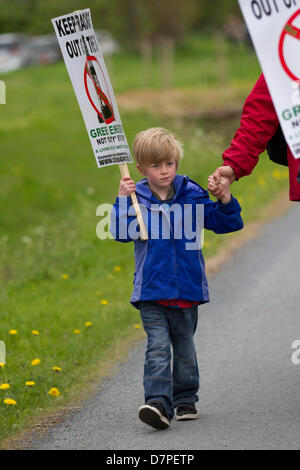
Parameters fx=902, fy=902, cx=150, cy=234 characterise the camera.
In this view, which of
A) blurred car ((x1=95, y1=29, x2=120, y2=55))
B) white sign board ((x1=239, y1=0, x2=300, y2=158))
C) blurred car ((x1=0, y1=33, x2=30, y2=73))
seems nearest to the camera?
white sign board ((x1=239, y1=0, x2=300, y2=158))

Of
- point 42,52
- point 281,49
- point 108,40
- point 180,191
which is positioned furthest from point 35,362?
point 108,40

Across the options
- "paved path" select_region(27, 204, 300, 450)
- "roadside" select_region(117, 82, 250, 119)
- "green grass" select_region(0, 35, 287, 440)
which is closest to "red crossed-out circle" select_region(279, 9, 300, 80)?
"paved path" select_region(27, 204, 300, 450)

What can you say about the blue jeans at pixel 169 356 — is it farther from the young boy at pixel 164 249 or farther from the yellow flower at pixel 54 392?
the yellow flower at pixel 54 392

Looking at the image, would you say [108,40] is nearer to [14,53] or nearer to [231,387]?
[14,53]

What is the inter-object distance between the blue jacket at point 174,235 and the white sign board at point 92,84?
0.33 metres

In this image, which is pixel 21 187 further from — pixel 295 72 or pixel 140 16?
pixel 140 16

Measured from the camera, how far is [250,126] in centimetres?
449

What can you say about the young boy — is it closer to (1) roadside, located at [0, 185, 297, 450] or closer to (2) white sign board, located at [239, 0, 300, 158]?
(2) white sign board, located at [239, 0, 300, 158]

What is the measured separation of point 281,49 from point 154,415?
1.83 meters

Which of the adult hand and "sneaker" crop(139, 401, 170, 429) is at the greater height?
the adult hand

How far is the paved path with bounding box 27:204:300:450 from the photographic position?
14.2 ft

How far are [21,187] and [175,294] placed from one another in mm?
10946

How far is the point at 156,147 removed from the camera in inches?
174
